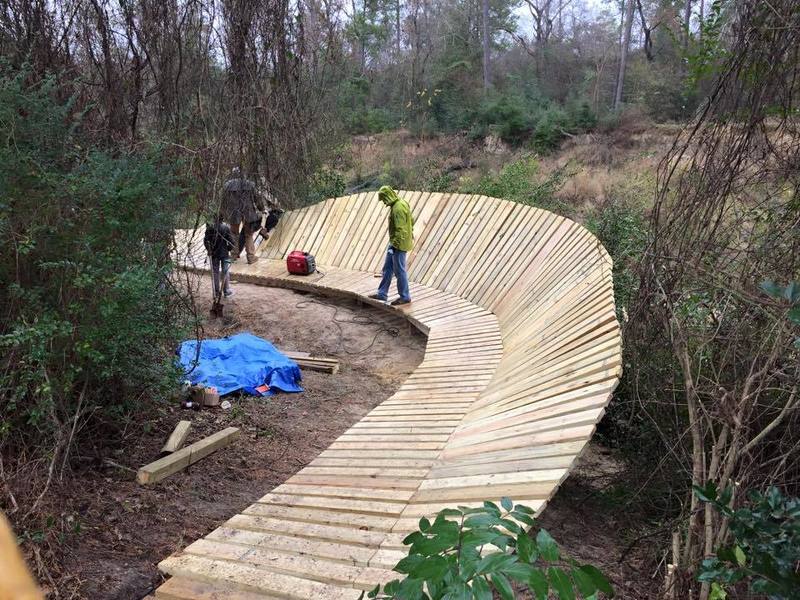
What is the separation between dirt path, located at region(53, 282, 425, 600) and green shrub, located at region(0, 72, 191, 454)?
460 millimetres

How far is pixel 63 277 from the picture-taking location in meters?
3.96

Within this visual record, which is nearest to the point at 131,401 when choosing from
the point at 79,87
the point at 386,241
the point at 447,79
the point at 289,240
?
the point at 79,87

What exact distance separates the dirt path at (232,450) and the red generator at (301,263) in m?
0.80

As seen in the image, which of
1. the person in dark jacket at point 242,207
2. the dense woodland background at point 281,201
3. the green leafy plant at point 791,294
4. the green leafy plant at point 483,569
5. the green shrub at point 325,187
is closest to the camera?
the green leafy plant at point 483,569

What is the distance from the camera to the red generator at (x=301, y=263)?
10680 mm

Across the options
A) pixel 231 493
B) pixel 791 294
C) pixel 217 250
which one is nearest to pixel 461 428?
pixel 231 493

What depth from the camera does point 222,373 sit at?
6895mm

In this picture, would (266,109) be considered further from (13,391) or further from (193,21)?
(13,391)

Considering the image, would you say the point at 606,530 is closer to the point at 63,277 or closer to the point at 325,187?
the point at 63,277

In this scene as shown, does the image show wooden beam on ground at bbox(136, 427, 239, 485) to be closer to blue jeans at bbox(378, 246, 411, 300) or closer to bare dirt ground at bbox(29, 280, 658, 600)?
bare dirt ground at bbox(29, 280, 658, 600)

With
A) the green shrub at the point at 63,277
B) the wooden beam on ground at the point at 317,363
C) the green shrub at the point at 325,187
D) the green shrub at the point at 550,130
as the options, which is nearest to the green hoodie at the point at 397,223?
the wooden beam on ground at the point at 317,363

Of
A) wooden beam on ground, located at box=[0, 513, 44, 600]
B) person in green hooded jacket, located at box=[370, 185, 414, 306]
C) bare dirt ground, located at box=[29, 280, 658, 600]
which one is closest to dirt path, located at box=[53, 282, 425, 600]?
bare dirt ground, located at box=[29, 280, 658, 600]

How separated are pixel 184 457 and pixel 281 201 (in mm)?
7094

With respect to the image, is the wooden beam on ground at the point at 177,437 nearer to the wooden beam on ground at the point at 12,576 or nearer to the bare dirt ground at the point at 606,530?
the bare dirt ground at the point at 606,530
